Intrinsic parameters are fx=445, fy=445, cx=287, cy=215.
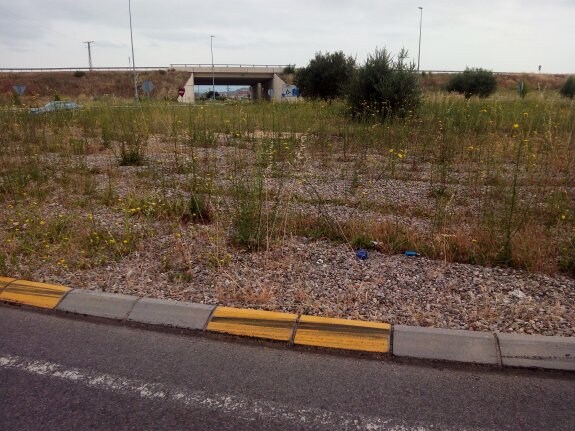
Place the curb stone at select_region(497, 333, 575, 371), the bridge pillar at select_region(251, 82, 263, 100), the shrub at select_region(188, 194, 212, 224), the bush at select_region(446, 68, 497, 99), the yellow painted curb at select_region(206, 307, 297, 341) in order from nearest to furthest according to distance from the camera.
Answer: the curb stone at select_region(497, 333, 575, 371)
the yellow painted curb at select_region(206, 307, 297, 341)
the shrub at select_region(188, 194, 212, 224)
the bush at select_region(446, 68, 497, 99)
the bridge pillar at select_region(251, 82, 263, 100)

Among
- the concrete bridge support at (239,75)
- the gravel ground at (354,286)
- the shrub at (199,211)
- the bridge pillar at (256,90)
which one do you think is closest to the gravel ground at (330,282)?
the gravel ground at (354,286)

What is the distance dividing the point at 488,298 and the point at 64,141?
35.6 feet

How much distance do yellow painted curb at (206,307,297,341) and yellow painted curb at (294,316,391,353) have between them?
103mm

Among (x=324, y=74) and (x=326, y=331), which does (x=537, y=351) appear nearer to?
(x=326, y=331)

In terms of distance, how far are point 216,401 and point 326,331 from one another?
99 cm

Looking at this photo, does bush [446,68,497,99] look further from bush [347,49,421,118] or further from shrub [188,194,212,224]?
shrub [188,194,212,224]

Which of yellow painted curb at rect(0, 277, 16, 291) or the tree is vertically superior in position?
the tree

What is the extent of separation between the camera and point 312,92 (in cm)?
3556

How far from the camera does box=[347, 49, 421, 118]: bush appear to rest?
13.4 m

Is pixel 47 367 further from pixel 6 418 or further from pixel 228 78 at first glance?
pixel 228 78

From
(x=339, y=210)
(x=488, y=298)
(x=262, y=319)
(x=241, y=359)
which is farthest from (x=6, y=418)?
(x=339, y=210)

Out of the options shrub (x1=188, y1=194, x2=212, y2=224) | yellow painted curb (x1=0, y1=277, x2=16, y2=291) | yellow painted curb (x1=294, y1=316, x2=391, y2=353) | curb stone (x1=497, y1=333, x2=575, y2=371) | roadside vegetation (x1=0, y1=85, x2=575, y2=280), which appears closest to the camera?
curb stone (x1=497, y1=333, x2=575, y2=371)

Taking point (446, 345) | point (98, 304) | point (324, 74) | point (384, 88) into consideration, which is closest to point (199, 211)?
point (98, 304)

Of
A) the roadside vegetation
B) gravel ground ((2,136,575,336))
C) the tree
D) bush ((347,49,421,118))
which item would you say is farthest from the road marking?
the tree
